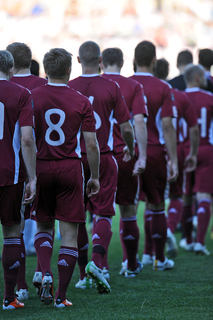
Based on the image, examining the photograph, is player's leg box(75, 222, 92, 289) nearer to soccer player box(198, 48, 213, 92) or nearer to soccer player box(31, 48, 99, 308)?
soccer player box(31, 48, 99, 308)

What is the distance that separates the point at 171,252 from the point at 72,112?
2.94m

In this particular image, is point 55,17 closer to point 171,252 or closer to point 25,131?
point 171,252

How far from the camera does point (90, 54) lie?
423 centimetres

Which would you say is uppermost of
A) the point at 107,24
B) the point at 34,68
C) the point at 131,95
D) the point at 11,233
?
the point at 107,24

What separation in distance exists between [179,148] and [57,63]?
310 cm

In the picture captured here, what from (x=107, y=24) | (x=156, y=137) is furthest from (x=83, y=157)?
(x=107, y=24)

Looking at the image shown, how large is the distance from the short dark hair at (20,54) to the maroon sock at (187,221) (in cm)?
331

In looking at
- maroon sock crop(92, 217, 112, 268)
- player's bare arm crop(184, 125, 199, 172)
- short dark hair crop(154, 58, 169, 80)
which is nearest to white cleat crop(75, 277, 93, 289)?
maroon sock crop(92, 217, 112, 268)

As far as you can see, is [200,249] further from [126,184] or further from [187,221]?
[126,184]

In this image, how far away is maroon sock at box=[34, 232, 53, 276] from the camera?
362cm

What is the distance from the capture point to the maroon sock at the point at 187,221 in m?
6.66

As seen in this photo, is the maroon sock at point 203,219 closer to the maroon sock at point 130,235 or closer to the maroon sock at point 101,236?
the maroon sock at point 130,235

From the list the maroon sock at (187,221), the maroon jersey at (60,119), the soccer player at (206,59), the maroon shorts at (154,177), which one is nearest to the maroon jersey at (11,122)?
the maroon jersey at (60,119)

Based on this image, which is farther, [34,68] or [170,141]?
[170,141]
